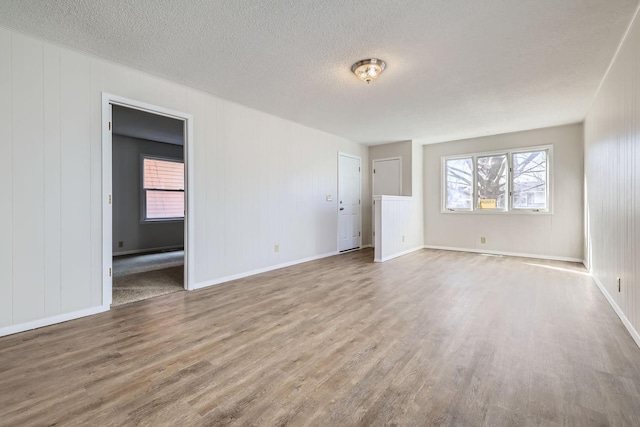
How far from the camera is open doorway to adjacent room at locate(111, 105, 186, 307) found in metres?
5.14

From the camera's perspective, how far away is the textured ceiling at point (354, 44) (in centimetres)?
212

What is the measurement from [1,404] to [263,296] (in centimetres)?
207

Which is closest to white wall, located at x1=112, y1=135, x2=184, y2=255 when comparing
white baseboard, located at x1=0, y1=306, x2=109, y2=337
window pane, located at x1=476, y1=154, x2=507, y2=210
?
white baseboard, located at x1=0, y1=306, x2=109, y2=337

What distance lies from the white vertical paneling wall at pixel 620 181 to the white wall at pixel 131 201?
25.1 ft

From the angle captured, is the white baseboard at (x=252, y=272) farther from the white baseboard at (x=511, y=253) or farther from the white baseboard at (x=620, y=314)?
the white baseboard at (x=620, y=314)

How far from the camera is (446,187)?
660 centimetres

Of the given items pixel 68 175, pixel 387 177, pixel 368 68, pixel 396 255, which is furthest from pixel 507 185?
pixel 68 175

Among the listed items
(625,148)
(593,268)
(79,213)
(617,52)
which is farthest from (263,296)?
(593,268)

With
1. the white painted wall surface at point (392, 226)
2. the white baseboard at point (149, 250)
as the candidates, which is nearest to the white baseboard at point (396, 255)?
the white painted wall surface at point (392, 226)

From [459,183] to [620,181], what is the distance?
384 cm

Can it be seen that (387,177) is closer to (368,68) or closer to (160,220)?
(368,68)

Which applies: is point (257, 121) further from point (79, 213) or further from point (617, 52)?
point (617, 52)

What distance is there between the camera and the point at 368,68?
291 centimetres

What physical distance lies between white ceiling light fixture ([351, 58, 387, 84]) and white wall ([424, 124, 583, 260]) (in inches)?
164
